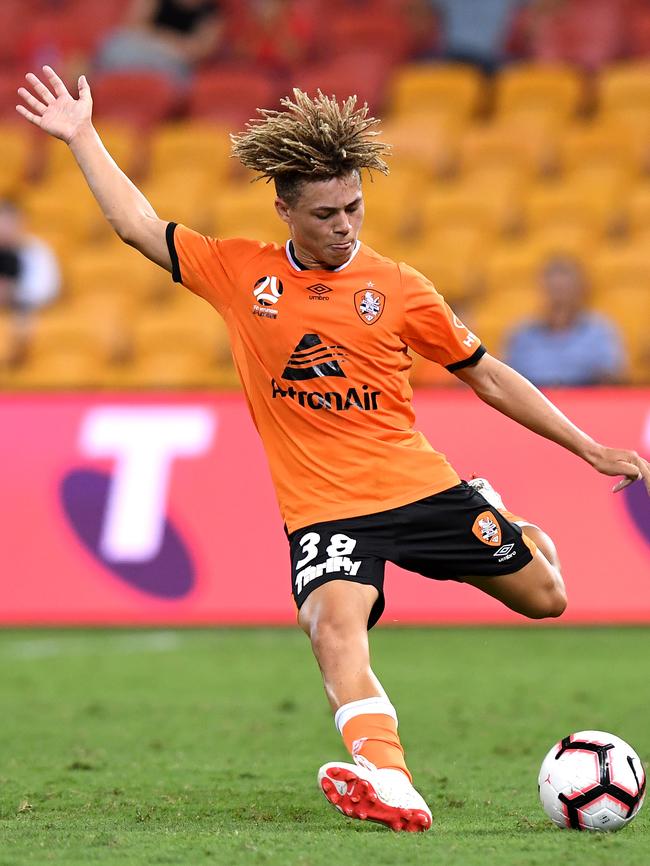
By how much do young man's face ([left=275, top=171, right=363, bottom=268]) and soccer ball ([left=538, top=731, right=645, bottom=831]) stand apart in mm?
1714

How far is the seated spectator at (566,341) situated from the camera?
10.4m

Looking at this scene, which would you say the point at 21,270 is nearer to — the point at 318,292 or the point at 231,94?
the point at 231,94

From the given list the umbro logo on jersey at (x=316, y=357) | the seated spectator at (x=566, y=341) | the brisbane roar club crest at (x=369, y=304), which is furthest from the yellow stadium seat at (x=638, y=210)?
the umbro logo on jersey at (x=316, y=357)

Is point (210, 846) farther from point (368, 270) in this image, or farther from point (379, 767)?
point (368, 270)

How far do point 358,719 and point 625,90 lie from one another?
33.3 ft

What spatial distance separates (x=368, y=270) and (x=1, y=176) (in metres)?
10.6

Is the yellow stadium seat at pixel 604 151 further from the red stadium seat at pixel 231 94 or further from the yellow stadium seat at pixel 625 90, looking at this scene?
the red stadium seat at pixel 231 94

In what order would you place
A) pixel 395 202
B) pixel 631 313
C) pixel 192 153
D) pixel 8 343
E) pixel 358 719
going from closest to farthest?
pixel 358 719
pixel 631 313
pixel 8 343
pixel 395 202
pixel 192 153

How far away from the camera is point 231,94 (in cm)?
1488

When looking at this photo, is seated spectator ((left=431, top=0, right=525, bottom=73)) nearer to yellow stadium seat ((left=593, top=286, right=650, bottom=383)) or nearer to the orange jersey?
yellow stadium seat ((left=593, top=286, right=650, bottom=383))

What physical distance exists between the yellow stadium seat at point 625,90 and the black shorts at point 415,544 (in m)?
9.15

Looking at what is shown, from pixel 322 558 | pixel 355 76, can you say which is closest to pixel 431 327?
pixel 322 558

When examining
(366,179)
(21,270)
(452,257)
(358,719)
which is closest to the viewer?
(358,719)

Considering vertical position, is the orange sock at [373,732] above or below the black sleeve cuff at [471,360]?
below
